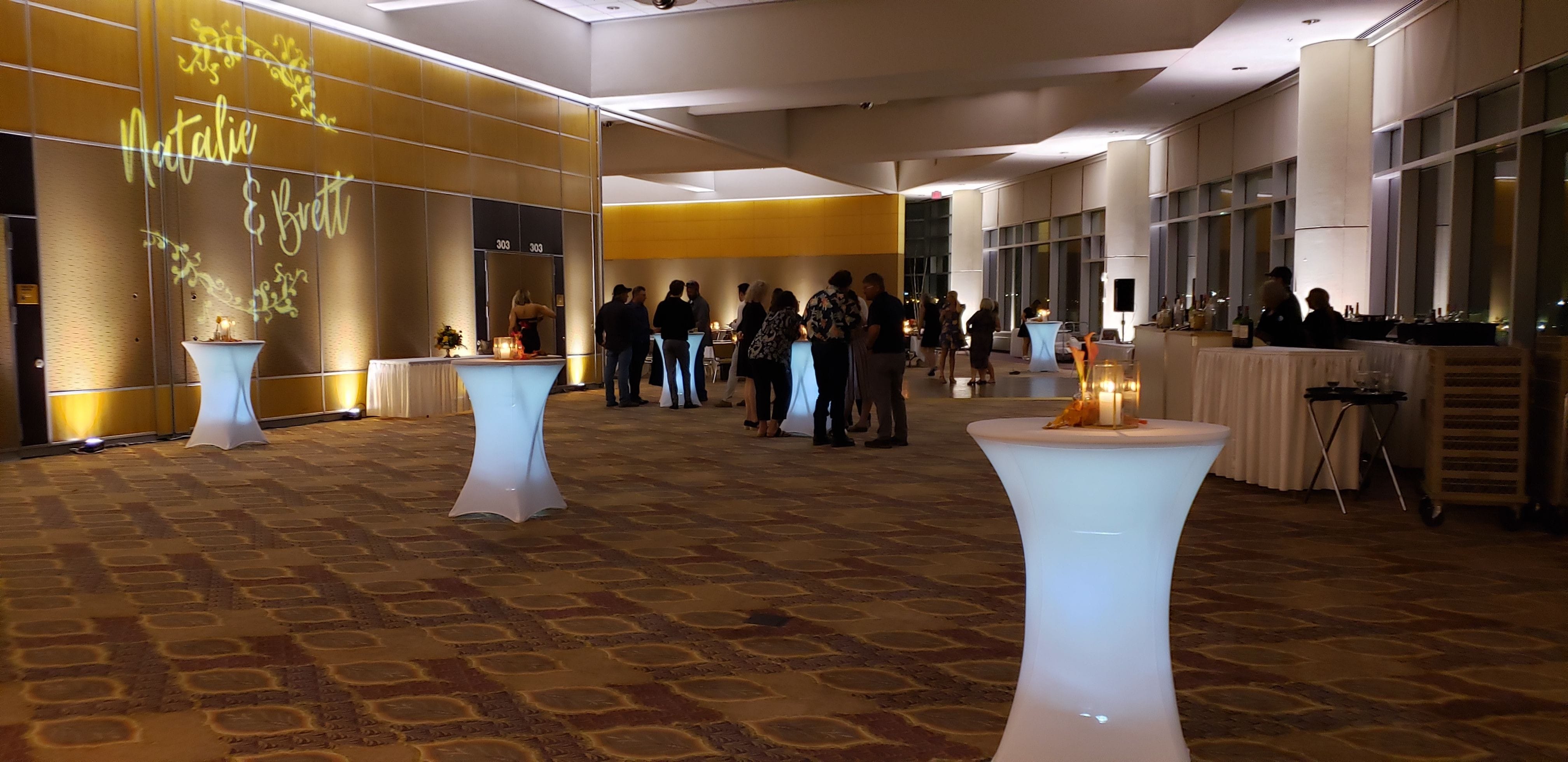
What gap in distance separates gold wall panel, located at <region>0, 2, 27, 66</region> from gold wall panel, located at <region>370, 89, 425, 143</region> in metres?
3.91

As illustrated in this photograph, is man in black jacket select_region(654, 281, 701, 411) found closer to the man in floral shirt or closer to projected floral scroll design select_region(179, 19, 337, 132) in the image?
the man in floral shirt

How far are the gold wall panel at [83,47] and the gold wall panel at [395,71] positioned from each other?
3.02 metres

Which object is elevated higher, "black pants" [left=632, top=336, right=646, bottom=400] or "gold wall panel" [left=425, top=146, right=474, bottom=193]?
"gold wall panel" [left=425, top=146, right=474, bottom=193]

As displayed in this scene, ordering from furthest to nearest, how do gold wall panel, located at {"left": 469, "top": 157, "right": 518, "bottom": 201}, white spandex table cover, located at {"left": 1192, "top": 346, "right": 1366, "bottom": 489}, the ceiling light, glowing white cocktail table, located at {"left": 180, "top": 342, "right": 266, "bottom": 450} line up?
gold wall panel, located at {"left": 469, "top": 157, "right": 518, "bottom": 201} → the ceiling light → glowing white cocktail table, located at {"left": 180, "top": 342, "right": 266, "bottom": 450} → white spandex table cover, located at {"left": 1192, "top": 346, "right": 1366, "bottom": 489}

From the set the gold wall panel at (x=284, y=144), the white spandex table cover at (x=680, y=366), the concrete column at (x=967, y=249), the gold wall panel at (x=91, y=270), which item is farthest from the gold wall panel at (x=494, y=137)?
the concrete column at (x=967, y=249)

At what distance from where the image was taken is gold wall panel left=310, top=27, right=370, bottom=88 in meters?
11.9

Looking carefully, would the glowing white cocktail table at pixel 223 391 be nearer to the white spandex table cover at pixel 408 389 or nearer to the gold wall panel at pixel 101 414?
the gold wall panel at pixel 101 414

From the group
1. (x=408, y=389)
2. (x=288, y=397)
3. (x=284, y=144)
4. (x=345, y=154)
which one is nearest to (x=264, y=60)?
(x=284, y=144)

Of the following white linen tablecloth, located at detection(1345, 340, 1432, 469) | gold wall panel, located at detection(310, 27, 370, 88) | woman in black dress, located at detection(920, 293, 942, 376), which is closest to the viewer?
white linen tablecloth, located at detection(1345, 340, 1432, 469)

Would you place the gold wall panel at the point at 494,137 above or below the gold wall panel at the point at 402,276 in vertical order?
above

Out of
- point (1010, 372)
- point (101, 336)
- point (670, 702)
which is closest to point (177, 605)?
point (670, 702)

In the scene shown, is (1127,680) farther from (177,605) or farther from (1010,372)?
(1010,372)

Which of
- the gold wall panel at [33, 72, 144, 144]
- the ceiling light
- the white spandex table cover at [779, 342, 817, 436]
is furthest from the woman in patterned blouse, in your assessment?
the gold wall panel at [33, 72, 144, 144]

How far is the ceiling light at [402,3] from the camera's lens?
1168 cm
